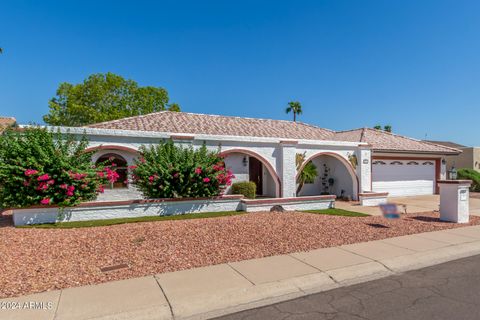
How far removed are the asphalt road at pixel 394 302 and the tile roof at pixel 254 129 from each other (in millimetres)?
13396

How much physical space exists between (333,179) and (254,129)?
6300 millimetres

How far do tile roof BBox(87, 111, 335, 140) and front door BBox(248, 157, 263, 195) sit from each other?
181cm

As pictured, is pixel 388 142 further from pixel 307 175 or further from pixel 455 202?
pixel 455 202

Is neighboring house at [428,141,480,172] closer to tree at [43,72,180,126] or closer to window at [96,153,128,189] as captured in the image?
window at [96,153,128,189]

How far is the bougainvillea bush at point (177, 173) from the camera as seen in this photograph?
11.4 meters

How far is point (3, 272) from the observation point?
5391mm

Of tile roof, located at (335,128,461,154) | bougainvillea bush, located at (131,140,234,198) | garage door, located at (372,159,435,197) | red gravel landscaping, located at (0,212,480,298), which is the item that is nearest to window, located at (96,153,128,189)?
bougainvillea bush, located at (131,140,234,198)

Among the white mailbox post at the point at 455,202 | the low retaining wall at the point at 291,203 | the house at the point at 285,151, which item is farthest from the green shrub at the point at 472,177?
the low retaining wall at the point at 291,203

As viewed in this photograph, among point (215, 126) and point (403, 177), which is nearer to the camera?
point (215, 126)

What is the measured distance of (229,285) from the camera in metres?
5.10

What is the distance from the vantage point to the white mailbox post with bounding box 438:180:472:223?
427 inches

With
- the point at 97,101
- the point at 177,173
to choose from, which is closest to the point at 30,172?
the point at 177,173

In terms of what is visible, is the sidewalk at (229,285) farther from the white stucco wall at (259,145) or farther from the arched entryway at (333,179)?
the arched entryway at (333,179)

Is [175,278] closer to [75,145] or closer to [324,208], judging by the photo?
[75,145]
